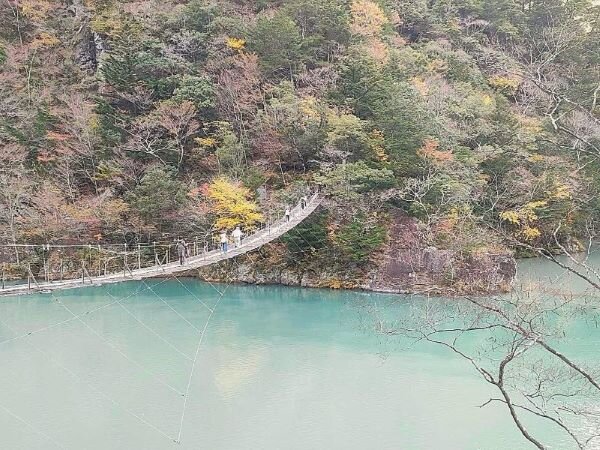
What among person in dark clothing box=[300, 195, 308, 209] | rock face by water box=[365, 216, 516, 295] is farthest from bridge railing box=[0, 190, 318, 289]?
rock face by water box=[365, 216, 516, 295]

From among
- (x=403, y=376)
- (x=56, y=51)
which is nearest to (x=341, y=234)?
(x=403, y=376)

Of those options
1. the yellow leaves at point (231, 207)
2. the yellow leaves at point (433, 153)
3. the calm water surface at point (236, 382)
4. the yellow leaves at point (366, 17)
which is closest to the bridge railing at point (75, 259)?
the yellow leaves at point (231, 207)

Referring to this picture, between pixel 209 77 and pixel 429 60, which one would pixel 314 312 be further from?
pixel 429 60

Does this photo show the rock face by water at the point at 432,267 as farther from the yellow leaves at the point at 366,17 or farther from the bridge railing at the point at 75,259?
the yellow leaves at the point at 366,17

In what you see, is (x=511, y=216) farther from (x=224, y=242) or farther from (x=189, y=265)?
(x=189, y=265)

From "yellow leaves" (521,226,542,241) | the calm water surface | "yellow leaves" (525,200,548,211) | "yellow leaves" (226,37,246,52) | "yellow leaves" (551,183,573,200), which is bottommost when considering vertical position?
the calm water surface

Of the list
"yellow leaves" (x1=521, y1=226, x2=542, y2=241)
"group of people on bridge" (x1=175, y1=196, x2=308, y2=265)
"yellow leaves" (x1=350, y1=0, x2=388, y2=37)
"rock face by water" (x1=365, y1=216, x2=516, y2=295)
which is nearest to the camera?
"group of people on bridge" (x1=175, y1=196, x2=308, y2=265)

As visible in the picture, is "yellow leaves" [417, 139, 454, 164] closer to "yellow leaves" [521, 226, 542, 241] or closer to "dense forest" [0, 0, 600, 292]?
"dense forest" [0, 0, 600, 292]
